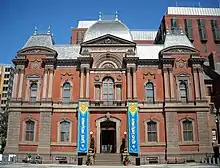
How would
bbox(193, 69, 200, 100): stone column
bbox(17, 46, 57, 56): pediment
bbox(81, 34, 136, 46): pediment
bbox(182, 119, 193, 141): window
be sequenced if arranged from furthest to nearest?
bbox(81, 34, 136, 46): pediment < bbox(17, 46, 57, 56): pediment < bbox(193, 69, 200, 100): stone column < bbox(182, 119, 193, 141): window

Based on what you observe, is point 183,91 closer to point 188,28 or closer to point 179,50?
point 179,50

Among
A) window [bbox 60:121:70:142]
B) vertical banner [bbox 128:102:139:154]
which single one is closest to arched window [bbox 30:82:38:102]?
window [bbox 60:121:70:142]

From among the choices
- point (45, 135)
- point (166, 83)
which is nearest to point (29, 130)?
point (45, 135)

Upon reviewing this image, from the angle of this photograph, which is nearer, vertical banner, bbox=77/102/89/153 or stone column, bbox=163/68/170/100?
vertical banner, bbox=77/102/89/153

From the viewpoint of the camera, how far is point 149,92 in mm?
34406

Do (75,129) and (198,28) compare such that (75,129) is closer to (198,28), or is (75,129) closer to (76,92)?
(76,92)

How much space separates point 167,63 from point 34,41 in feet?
61.3

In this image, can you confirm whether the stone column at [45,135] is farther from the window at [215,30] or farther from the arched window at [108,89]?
the window at [215,30]

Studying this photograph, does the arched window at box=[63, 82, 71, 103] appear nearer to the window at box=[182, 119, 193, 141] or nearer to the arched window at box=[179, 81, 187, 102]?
the arched window at box=[179, 81, 187, 102]

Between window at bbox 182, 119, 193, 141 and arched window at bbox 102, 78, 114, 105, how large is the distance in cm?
973

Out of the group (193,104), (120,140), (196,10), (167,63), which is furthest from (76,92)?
(196,10)

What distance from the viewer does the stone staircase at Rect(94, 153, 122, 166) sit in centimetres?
2909

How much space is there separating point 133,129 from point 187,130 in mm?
6849

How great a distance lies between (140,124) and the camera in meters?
32.8
